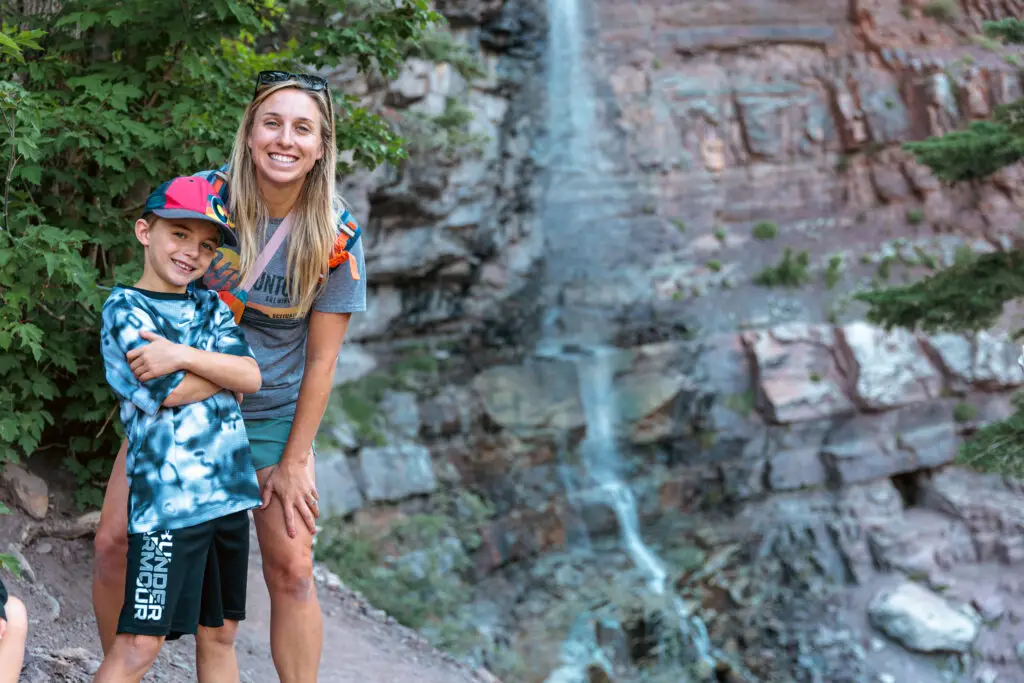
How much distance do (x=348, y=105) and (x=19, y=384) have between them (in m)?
2.26

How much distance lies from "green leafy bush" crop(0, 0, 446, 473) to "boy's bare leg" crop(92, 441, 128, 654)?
1.36m

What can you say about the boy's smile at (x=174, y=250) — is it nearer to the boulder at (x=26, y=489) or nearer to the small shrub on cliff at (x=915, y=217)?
the boulder at (x=26, y=489)

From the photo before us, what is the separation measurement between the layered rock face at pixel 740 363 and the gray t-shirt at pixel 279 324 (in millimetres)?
6963

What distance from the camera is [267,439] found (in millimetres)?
2699

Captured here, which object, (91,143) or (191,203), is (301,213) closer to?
(191,203)

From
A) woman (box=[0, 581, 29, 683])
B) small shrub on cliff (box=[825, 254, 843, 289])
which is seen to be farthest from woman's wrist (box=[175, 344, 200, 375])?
small shrub on cliff (box=[825, 254, 843, 289])

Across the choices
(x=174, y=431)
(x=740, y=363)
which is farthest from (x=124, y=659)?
(x=740, y=363)

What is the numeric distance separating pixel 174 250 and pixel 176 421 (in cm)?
49

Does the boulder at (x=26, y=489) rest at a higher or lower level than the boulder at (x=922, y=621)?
higher

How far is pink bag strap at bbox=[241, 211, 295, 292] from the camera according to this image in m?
2.58

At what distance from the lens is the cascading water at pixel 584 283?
12141 mm

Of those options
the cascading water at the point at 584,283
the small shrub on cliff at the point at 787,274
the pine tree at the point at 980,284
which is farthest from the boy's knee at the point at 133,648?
the small shrub on cliff at the point at 787,274

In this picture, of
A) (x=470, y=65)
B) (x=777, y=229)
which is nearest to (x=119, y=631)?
(x=470, y=65)

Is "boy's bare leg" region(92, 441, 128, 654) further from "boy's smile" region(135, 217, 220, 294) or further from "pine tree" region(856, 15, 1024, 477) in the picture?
"pine tree" region(856, 15, 1024, 477)
